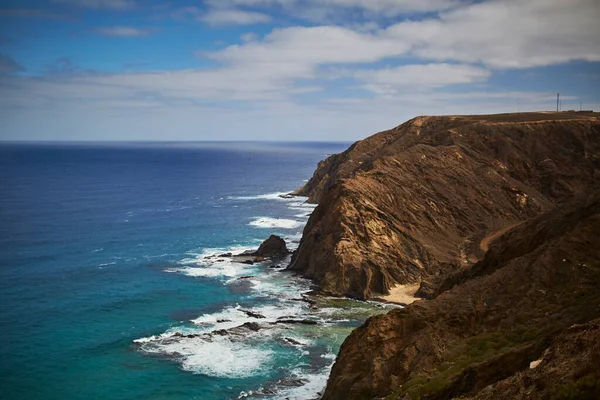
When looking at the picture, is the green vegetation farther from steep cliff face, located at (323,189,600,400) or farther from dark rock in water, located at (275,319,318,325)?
dark rock in water, located at (275,319,318,325)

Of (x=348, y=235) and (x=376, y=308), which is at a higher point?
(x=348, y=235)

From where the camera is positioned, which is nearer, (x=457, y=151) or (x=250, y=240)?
(x=250, y=240)

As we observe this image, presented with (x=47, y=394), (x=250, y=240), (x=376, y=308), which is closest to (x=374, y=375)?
(x=47, y=394)

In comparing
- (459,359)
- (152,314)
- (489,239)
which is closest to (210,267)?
(152,314)

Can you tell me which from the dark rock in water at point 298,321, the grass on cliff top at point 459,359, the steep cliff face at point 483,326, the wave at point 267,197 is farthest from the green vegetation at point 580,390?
the wave at point 267,197

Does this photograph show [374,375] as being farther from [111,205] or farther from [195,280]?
[111,205]

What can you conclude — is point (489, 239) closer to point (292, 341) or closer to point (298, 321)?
point (298, 321)

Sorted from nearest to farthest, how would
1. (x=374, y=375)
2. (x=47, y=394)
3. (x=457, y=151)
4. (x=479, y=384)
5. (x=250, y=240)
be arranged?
(x=479, y=384), (x=374, y=375), (x=47, y=394), (x=250, y=240), (x=457, y=151)

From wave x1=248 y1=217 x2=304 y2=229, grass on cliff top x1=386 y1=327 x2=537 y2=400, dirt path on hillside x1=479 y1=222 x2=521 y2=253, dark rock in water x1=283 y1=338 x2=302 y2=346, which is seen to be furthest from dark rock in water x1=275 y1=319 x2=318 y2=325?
wave x1=248 y1=217 x2=304 y2=229
